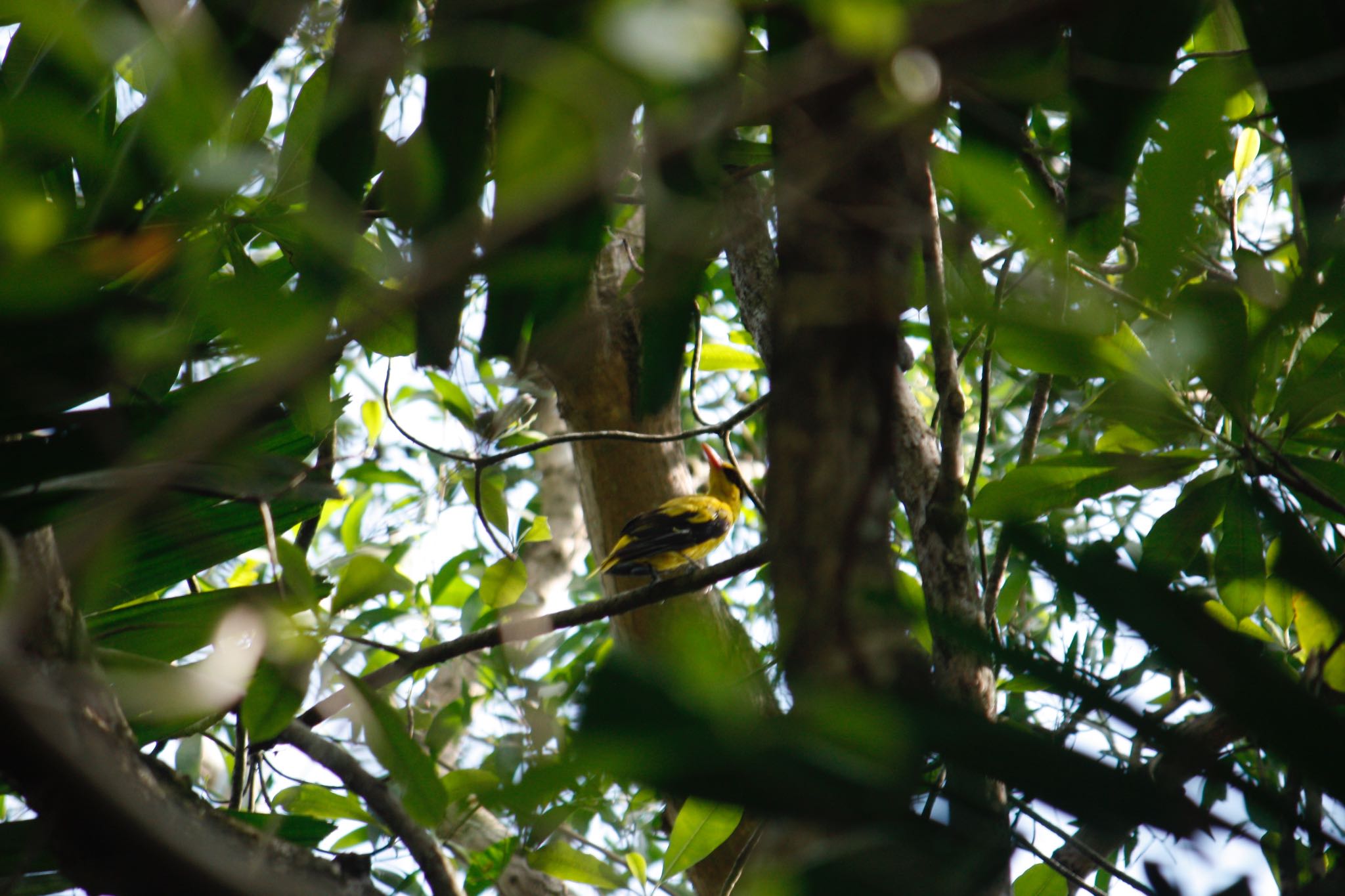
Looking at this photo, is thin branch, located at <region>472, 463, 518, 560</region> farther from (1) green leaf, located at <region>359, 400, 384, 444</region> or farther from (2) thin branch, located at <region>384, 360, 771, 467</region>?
(1) green leaf, located at <region>359, 400, 384, 444</region>

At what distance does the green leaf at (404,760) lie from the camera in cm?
106

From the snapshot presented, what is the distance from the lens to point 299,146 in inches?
67.1

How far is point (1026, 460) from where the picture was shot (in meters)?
2.21

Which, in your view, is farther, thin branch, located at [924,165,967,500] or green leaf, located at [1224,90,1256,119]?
green leaf, located at [1224,90,1256,119]

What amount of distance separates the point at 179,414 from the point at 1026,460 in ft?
5.70

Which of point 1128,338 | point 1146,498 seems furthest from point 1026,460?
point 1146,498

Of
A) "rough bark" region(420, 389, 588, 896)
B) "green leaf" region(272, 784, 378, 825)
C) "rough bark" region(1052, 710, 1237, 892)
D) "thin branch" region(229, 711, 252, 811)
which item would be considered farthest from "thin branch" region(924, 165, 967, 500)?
"rough bark" region(420, 389, 588, 896)

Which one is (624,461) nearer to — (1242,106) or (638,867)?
(638,867)

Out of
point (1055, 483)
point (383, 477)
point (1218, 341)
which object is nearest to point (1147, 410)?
point (1055, 483)

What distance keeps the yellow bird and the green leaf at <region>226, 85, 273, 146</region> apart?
1584 millimetres

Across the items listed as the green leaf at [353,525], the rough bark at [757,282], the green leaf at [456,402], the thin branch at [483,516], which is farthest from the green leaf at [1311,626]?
the green leaf at [353,525]

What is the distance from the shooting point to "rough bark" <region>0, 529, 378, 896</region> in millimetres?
719

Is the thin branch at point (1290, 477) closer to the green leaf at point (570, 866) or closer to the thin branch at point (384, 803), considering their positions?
the thin branch at point (384, 803)

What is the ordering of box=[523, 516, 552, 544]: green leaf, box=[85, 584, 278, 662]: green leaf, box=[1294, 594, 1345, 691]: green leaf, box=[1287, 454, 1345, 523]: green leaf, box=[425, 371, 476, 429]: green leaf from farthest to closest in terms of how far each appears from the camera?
box=[425, 371, 476, 429]: green leaf → box=[523, 516, 552, 544]: green leaf → box=[1287, 454, 1345, 523]: green leaf → box=[85, 584, 278, 662]: green leaf → box=[1294, 594, 1345, 691]: green leaf
